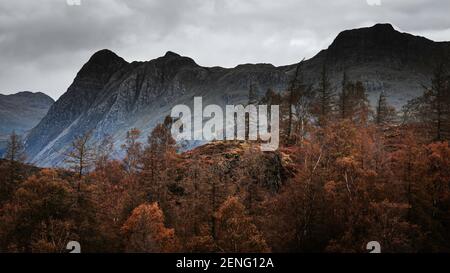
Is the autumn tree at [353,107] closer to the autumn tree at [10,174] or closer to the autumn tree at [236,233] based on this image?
the autumn tree at [236,233]

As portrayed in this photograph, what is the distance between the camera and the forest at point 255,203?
1369 inches

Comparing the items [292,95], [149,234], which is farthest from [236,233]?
[292,95]

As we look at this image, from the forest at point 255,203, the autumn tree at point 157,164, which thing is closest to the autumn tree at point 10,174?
the forest at point 255,203

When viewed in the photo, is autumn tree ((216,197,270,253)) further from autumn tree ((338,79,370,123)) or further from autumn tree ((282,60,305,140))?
autumn tree ((338,79,370,123))

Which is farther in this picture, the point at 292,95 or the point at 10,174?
the point at 292,95

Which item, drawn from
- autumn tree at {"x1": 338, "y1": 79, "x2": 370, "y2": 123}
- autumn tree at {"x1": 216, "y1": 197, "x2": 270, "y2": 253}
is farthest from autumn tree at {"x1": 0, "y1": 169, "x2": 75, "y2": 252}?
autumn tree at {"x1": 338, "y1": 79, "x2": 370, "y2": 123}

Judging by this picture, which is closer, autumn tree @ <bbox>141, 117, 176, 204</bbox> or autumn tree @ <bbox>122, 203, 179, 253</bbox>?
autumn tree @ <bbox>122, 203, 179, 253</bbox>

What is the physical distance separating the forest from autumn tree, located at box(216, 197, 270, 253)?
A: 3.9 inches

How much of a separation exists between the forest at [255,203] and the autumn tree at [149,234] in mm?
137

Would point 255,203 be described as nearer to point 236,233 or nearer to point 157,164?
point 236,233

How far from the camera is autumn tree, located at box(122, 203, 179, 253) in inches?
1371

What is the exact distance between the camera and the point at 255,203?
145 feet

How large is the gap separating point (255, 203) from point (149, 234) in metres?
14.4
